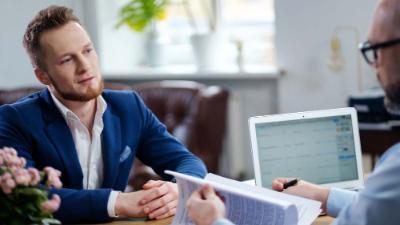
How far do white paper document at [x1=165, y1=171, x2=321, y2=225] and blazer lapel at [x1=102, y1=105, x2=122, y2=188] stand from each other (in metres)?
0.42

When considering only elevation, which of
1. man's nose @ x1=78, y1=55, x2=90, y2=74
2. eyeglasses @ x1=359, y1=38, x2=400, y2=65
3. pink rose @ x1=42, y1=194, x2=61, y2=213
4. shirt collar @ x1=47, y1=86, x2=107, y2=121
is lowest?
pink rose @ x1=42, y1=194, x2=61, y2=213

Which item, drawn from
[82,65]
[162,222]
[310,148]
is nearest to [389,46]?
[310,148]

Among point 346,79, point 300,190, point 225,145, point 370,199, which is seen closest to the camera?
point 370,199

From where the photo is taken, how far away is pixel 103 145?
2.02 metres

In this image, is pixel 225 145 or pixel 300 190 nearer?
pixel 300 190

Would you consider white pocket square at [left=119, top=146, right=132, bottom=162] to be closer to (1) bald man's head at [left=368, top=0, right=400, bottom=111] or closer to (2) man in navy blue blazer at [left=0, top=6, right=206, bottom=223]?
(2) man in navy blue blazer at [left=0, top=6, right=206, bottom=223]

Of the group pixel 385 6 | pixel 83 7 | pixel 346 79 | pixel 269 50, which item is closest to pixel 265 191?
pixel 385 6

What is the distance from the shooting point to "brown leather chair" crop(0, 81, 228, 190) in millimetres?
3863

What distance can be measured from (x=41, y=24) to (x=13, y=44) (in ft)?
8.13

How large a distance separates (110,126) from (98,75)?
0.16 m

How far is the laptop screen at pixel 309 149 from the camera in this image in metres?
1.85

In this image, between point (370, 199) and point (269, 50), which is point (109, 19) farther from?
point (370, 199)

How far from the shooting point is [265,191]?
1.59m

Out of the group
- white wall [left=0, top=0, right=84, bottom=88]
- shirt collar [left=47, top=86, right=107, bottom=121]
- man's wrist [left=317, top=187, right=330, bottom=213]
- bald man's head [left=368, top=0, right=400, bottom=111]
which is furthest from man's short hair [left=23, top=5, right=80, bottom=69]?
white wall [left=0, top=0, right=84, bottom=88]
